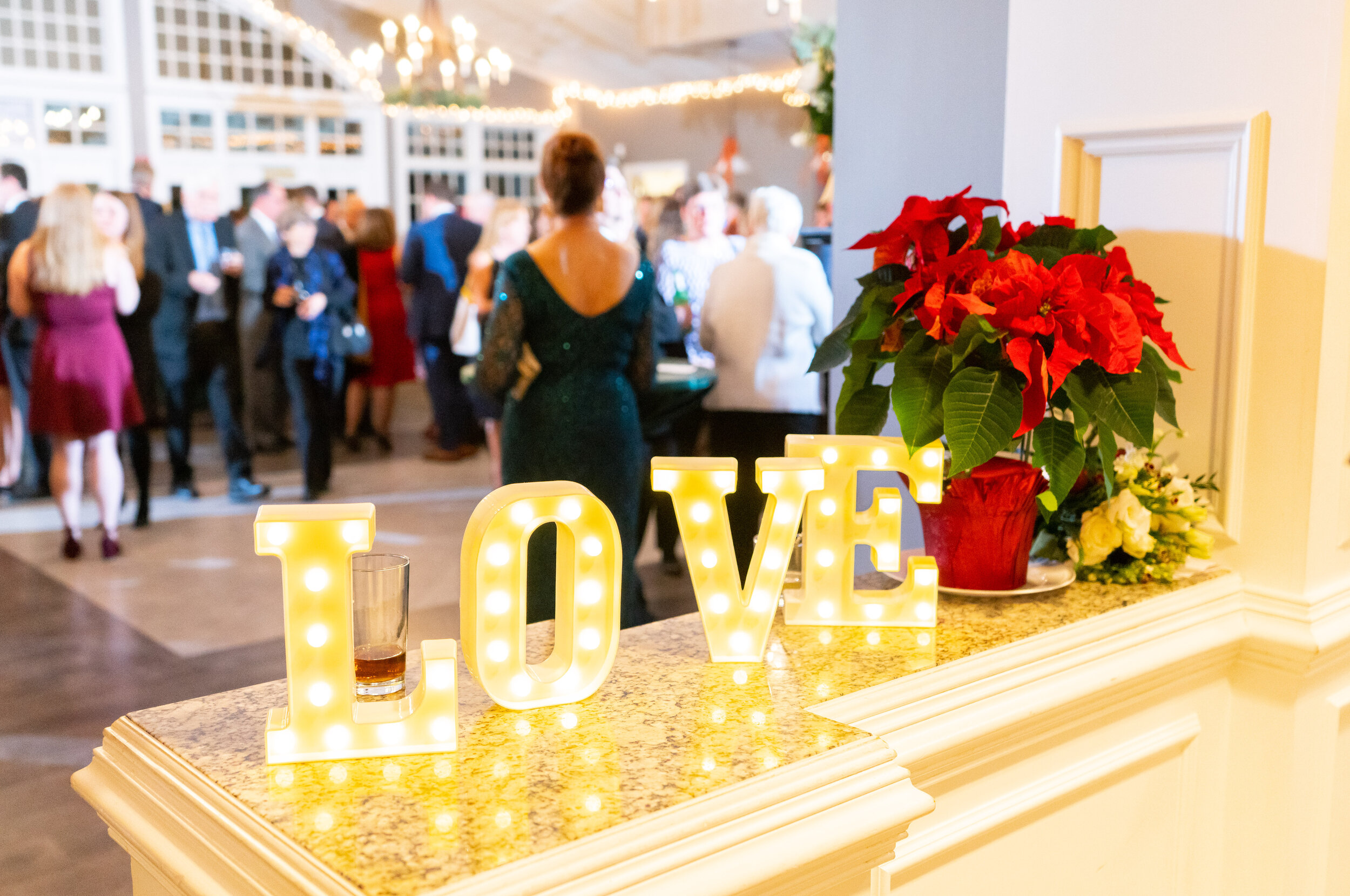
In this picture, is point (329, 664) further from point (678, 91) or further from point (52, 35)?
point (678, 91)

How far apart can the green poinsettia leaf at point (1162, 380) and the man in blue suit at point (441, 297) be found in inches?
240

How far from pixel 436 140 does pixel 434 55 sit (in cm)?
219

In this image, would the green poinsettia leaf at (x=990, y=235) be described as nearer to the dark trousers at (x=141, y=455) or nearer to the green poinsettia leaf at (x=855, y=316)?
the green poinsettia leaf at (x=855, y=316)

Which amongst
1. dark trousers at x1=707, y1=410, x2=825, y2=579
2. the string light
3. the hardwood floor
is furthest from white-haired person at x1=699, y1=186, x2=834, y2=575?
the string light

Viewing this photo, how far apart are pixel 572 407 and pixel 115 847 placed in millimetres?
1526

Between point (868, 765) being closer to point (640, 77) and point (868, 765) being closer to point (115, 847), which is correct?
point (115, 847)

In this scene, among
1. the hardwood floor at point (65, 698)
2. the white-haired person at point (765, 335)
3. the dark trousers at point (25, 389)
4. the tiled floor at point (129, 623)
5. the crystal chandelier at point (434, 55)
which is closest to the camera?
the hardwood floor at point (65, 698)

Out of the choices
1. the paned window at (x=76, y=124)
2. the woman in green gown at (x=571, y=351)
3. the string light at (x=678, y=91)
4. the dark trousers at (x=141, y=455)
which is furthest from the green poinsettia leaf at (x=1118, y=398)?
the paned window at (x=76, y=124)

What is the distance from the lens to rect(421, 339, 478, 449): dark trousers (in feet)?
23.9

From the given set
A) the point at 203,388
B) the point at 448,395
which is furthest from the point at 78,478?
the point at 448,395

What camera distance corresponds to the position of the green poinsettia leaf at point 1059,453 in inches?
48.6

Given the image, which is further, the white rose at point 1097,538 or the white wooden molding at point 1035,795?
the white rose at point 1097,538

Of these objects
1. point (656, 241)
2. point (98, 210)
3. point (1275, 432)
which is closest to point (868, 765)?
point (1275, 432)

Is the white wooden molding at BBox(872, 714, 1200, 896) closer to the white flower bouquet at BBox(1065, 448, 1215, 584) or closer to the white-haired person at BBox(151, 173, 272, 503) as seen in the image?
the white flower bouquet at BBox(1065, 448, 1215, 584)
